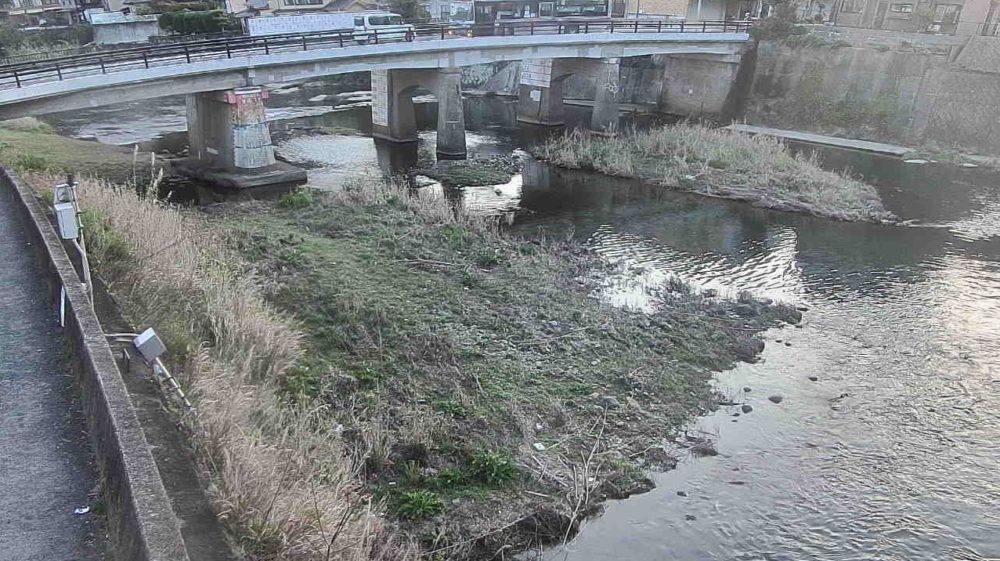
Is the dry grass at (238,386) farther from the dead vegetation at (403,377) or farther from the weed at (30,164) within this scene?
the weed at (30,164)

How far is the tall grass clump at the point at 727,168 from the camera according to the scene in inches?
942

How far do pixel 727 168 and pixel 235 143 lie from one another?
19.5m

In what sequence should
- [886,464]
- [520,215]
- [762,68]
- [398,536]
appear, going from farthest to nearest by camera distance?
[762,68] < [520,215] < [886,464] < [398,536]

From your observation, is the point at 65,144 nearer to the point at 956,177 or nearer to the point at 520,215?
the point at 520,215

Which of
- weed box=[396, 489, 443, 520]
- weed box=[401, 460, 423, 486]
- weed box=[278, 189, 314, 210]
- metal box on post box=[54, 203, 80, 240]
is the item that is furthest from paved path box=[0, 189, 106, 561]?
weed box=[278, 189, 314, 210]

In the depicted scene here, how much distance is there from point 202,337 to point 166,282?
142 centimetres

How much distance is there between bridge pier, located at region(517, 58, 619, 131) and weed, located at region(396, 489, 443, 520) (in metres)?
31.3

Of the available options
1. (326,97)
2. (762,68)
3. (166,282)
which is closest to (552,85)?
(762,68)

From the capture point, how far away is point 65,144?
29.0 metres

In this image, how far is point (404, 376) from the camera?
422 inches

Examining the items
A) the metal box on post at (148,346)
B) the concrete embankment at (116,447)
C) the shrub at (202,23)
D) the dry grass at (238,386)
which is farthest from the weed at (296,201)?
the shrub at (202,23)

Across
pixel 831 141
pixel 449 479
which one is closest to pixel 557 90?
pixel 831 141

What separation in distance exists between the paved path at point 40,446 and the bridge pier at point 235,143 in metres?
17.3

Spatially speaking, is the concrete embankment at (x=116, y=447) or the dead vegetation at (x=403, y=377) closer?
the concrete embankment at (x=116, y=447)
